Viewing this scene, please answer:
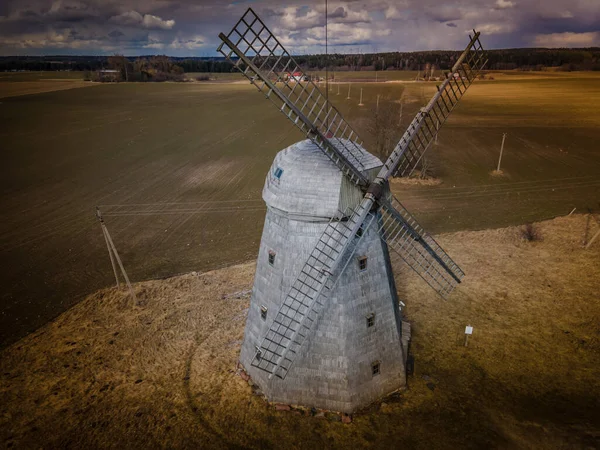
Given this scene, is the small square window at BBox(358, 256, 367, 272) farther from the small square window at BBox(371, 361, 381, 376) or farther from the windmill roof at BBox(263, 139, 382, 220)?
the small square window at BBox(371, 361, 381, 376)

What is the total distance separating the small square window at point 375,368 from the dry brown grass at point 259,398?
4.07 feet

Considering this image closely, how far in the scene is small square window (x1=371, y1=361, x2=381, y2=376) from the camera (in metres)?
12.4

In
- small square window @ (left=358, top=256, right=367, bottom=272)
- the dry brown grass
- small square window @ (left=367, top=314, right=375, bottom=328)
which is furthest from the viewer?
the dry brown grass

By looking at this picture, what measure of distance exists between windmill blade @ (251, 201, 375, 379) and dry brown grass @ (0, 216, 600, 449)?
3.30 metres

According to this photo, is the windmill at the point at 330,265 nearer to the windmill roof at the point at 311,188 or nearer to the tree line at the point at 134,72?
the windmill roof at the point at 311,188

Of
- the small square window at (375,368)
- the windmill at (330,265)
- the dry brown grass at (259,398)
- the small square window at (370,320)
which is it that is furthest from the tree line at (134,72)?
the small square window at (375,368)

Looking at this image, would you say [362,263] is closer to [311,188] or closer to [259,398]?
[311,188]

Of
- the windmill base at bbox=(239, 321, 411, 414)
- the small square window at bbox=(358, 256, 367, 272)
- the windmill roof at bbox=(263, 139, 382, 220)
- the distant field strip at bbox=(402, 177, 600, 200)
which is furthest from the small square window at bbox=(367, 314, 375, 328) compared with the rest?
the distant field strip at bbox=(402, 177, 600, 200)

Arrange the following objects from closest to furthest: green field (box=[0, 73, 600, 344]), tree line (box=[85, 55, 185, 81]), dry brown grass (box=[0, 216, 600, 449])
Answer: dry brown grass (box=[0, 216, 600, 449]), green field (box=[0, 73, 600, 344]), tree line (box=[85, 55, 185, 81])

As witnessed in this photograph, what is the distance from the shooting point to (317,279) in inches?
423

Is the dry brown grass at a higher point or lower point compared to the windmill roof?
lower

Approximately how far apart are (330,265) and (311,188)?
2243mm

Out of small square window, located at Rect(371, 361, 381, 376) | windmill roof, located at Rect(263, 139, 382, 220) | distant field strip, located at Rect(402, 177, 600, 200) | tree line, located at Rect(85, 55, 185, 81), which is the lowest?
small square window, located at Rect(371, 361, 381, 376)

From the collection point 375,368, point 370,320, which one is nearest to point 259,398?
point 375,368
